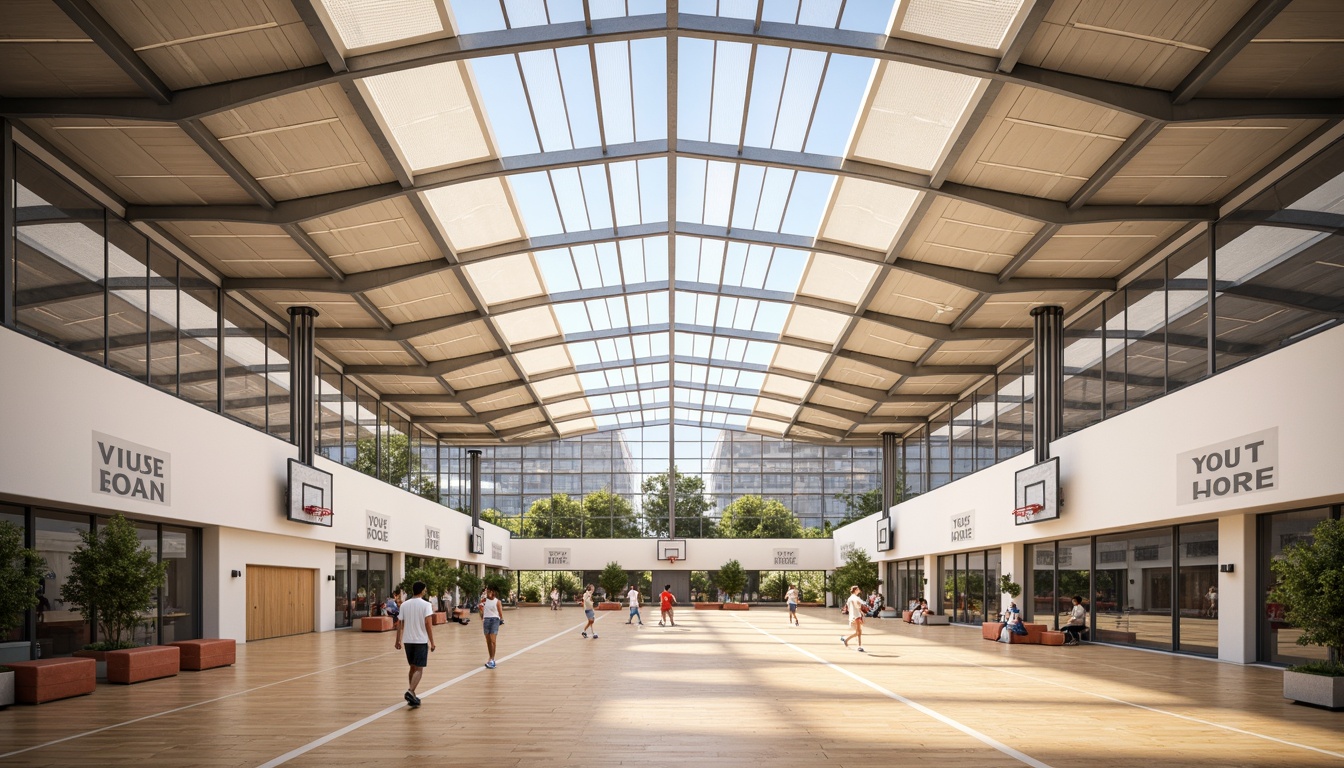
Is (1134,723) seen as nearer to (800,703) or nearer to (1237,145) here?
(800,703)

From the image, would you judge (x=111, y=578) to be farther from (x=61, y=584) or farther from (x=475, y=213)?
(x=475, y=213)

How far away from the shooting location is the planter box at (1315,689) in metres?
13.1

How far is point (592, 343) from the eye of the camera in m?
39.7

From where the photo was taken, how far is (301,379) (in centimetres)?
2847

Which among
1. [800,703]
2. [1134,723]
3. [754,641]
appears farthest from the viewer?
[754,641]

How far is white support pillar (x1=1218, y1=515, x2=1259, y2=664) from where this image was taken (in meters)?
19.8

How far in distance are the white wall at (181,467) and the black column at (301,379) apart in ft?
2.10

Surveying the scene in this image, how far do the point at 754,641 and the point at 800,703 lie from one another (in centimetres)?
1426

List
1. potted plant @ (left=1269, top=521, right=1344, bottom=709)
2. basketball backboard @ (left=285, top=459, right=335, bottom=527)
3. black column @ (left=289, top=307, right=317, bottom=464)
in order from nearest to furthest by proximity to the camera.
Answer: potted plant @ (left=1269, top=521, right=1344, bottom=709) → basketball backboard @ (left=285, top=459, right=335, bottom=527) → black column @ (left=289, top=307, right=317, bottom=464)

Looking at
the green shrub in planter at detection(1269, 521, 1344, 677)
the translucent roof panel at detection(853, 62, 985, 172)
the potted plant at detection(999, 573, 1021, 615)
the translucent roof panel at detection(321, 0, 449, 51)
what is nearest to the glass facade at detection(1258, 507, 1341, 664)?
the green shrub in planter at detection(1269, 521, 1344, 677)

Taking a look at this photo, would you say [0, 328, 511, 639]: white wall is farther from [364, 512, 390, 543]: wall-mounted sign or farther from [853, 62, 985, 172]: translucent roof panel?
[853, 62, 985, 172]: translucent roof panel

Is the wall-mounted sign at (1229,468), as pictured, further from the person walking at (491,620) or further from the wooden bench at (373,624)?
the wooden bench at (373,624)

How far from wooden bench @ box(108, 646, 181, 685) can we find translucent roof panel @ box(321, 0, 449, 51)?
10.3 metres

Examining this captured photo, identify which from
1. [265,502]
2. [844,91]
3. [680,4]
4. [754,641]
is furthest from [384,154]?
[754,641]
